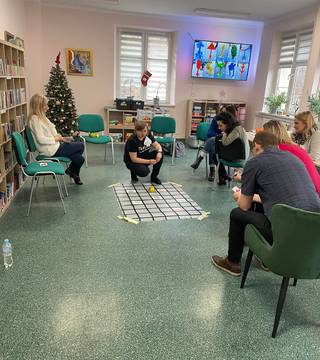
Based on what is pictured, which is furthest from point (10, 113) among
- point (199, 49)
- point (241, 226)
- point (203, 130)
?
point (199, 49)

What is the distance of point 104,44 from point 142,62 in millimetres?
995

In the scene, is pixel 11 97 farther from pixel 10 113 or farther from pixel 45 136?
pixel 45 136

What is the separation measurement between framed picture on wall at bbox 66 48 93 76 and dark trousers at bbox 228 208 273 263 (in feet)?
18.5

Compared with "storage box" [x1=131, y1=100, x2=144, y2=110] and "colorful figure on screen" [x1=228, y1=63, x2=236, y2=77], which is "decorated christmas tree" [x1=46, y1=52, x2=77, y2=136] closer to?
"storage box" [x1=131, y1=100, x2=144, y2=110]

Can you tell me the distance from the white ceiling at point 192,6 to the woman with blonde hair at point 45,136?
3136 millimetres

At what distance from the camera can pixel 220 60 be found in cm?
702

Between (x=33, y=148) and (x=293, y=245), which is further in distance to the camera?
(x=33, y=148)

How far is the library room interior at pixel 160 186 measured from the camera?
1.78 meters

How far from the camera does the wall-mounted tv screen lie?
6875mm

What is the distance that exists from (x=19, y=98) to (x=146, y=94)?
152 inches

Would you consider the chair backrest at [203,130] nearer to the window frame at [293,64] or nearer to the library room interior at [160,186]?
the library room interior at [160,186]

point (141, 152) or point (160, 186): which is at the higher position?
point (141, 152)

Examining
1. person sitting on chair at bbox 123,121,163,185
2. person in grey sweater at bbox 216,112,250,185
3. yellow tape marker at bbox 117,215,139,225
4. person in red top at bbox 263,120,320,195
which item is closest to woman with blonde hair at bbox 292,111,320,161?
person in grey sweater at bbox 216,112,250,185

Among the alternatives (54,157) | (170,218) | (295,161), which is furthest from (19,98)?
(295,161)
